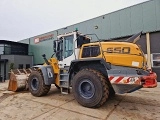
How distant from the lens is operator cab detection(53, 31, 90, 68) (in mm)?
5562

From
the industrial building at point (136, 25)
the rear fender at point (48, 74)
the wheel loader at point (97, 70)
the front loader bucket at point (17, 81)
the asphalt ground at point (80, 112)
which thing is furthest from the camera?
the industrial building at point (136, 25)

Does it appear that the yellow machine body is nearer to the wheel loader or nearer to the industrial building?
the wheel loader

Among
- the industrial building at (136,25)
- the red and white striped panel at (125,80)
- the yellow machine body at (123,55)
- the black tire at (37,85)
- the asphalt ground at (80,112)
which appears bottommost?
the asphalt ground at (80,112)

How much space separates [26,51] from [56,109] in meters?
18.2

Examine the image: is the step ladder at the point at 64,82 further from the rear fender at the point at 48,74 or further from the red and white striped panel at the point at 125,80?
the red and white striped panel at the point at 125,80

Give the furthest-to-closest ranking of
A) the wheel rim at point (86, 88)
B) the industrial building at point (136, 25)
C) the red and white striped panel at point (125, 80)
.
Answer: the industrial building at point (136, 25), the wheel rim at point (86, 88), the red and white striped panel at point (125, 80)

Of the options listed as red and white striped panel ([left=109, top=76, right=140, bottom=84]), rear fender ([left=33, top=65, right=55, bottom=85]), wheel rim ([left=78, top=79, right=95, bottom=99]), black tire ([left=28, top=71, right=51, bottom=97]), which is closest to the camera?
red and white striped panel ([left=109, top=76, right=140, bottom=84])

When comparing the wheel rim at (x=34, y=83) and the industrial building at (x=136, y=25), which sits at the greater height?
the industrial building at (x=136, y=25)

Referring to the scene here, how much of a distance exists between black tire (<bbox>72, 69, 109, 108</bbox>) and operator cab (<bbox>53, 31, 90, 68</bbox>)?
3.28ft

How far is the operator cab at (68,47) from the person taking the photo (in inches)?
219

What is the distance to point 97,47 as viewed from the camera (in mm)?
4941

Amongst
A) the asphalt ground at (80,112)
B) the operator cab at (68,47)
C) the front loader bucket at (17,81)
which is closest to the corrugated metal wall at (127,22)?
the operator cab at (68,47)

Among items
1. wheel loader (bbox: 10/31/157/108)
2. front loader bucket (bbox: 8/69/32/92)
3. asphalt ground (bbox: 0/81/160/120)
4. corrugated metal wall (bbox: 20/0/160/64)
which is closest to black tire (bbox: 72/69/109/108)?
wheel loader (bbox: 10/31/157/108)

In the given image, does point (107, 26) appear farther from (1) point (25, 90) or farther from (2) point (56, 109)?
(2) point (56, 109)
